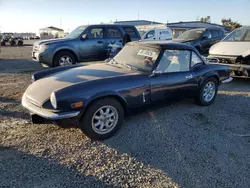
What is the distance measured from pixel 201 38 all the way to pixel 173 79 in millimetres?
8346

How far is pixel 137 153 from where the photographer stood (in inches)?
127

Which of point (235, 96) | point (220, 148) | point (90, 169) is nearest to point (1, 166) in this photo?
point (90, 169)

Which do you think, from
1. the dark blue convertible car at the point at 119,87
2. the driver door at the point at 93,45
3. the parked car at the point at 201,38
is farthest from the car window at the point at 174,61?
the parked car at the point at 201,38

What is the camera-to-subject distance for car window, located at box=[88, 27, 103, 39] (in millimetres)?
9269

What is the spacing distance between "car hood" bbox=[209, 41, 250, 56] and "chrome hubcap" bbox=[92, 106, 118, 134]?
5.30 metres

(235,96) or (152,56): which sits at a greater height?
(152,56)

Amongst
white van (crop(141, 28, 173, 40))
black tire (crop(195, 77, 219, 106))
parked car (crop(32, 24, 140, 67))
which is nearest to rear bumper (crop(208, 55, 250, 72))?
black tire (crop(195, 77, 219, 106))

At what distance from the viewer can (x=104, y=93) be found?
339 cm

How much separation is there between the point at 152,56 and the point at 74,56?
5375 millimetres

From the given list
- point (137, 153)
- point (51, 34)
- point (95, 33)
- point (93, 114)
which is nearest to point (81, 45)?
point (95, 33)

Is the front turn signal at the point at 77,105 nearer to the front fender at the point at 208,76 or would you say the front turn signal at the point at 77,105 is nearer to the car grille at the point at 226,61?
the front fender at the point at 208,76

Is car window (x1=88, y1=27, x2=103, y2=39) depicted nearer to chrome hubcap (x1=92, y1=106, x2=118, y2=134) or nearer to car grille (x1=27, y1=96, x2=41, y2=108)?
car grille (x1=27, y1=96, x2=41, y2=108)

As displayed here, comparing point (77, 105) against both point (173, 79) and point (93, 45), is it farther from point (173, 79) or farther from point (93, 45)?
point (93, 45)

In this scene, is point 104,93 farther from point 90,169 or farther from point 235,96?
point 235,96
